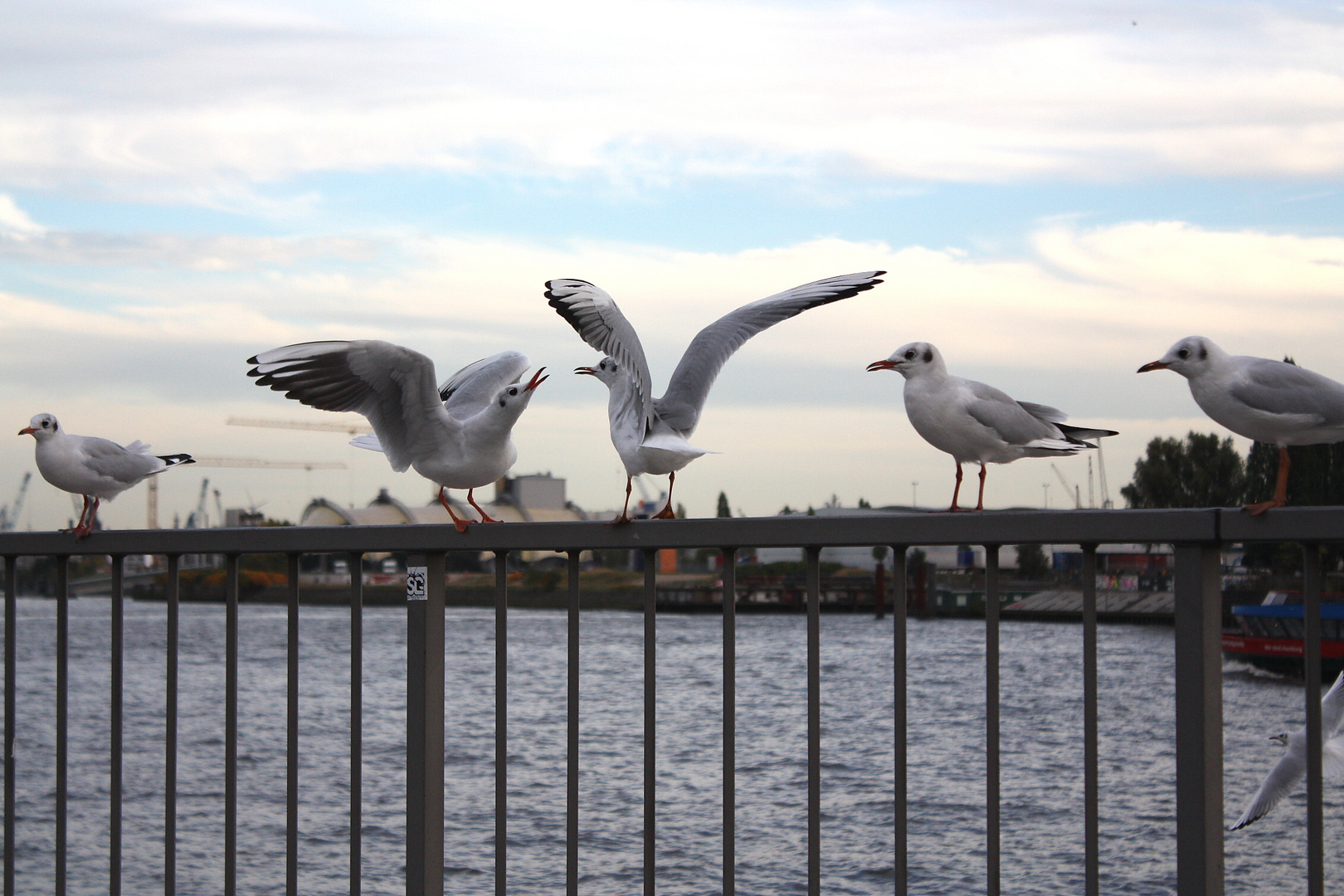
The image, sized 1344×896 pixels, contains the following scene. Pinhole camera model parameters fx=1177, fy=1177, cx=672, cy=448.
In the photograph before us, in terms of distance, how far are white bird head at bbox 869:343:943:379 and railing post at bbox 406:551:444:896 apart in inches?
47.6

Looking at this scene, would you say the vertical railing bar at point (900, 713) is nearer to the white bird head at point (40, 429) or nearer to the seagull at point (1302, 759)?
the seagull at point (1302, 759)

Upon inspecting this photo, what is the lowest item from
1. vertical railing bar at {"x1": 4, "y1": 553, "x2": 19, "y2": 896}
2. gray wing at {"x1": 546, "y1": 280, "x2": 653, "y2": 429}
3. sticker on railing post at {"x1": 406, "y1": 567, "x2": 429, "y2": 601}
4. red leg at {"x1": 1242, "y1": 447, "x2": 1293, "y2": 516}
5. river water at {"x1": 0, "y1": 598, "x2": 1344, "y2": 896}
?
river water at {"x1": 0, "y1": 598, "x2": 1344, "y2": 896}

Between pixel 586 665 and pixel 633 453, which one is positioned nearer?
pixel 633 453

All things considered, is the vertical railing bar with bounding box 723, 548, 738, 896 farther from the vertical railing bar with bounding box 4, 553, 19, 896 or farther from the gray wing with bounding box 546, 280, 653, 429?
the vertical railing bar with bounding box 4, 553, 19, 896

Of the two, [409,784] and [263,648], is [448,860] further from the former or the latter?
[263,648]

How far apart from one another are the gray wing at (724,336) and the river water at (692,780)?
40.7ft

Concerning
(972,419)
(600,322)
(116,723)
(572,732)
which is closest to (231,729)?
(116,723)

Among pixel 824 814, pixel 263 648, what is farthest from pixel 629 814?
pixel 263 648

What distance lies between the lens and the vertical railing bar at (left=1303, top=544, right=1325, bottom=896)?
197 centimetres

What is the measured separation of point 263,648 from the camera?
5509 centimetres

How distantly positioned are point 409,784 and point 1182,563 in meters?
1.77

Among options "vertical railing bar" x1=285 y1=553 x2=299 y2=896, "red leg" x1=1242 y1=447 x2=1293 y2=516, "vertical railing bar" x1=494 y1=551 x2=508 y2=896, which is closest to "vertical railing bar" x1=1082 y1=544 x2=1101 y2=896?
"red leg" x1=1242 y1=447 x2=1293 y2=516

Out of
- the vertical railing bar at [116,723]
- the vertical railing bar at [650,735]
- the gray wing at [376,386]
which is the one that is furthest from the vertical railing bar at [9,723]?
the vertical railing bar at [650,735]

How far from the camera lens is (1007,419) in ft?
9.08
